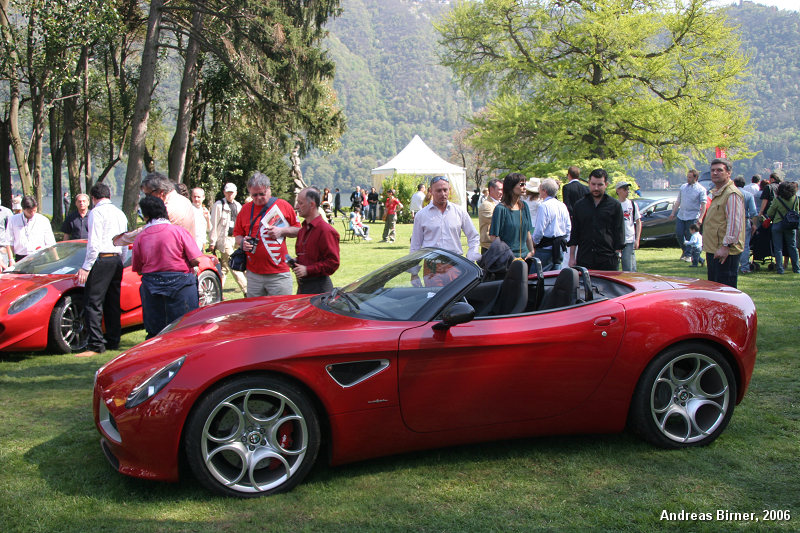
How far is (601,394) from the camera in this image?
3791 mm

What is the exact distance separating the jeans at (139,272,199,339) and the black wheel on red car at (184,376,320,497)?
244cm

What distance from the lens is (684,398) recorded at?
3936 millimetres

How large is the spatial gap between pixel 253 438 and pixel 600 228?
434 cm

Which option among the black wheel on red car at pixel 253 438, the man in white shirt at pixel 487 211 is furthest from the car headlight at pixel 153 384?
the man in white shirt at pixel 487 211

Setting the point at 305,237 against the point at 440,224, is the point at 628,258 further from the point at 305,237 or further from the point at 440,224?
the point at 305,237

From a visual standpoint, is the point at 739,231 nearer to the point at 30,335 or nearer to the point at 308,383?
the point at 308,383

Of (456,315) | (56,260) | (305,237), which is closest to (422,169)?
(56,260)

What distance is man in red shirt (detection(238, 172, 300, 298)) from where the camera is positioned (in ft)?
20.0

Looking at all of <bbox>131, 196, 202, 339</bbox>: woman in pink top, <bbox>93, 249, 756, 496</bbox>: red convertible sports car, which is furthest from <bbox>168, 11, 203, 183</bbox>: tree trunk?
<bbox>93, 249, 756, 496</bbox>: red convertible sports car

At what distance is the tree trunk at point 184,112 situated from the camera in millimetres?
21984

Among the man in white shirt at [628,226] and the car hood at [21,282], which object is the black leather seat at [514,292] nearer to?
the car hood at [21,282]

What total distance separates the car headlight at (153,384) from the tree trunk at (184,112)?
19600mm

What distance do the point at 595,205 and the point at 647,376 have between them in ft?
10.0

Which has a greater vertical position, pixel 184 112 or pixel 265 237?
pixel 184 112
